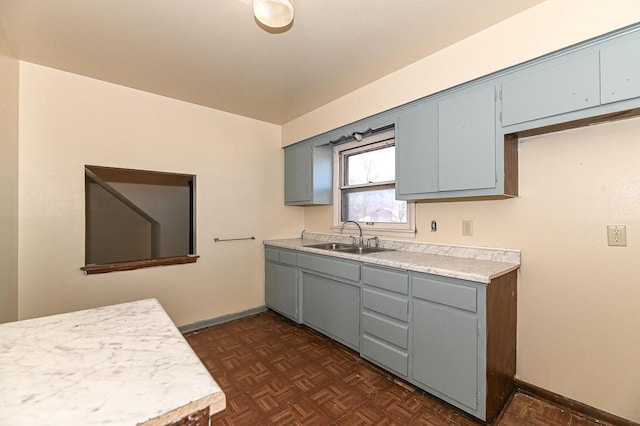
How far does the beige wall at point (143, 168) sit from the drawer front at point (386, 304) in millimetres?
1702

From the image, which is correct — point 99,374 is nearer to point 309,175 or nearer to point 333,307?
point 333,307

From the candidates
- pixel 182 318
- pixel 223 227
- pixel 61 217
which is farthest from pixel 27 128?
pixel 182 318

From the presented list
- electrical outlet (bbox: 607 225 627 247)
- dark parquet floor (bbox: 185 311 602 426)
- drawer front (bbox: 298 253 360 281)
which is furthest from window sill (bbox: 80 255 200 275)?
electrical outlet (bbox: 607 225 627 247)

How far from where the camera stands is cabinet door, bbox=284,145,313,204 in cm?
339

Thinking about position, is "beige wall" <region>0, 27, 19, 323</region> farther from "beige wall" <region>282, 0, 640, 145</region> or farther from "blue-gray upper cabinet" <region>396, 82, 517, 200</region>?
"blue-gray upper cabinet" <region>396, 82, 517, 200</region>

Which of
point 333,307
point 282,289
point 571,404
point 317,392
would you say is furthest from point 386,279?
point 282,289

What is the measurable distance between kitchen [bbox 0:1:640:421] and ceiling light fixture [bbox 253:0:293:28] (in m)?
1.17

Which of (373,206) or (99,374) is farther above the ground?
(373,206)

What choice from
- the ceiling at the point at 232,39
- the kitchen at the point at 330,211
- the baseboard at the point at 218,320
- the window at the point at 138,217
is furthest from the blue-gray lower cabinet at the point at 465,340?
the window at the point at 138,217

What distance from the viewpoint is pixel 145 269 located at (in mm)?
2764

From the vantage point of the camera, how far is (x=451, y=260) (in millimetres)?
2105

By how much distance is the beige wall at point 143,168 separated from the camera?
227cm

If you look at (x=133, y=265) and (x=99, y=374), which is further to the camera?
(x=133, y=265)

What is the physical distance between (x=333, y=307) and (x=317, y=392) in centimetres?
75
